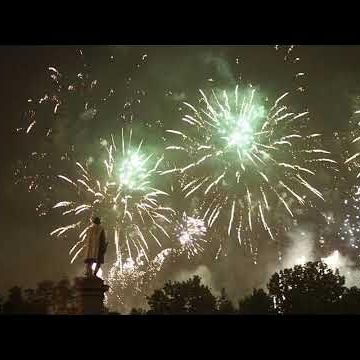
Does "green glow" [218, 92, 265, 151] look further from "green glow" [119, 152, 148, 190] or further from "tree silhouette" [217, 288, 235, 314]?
"tree silhouette" [217, 288, 235, 314]

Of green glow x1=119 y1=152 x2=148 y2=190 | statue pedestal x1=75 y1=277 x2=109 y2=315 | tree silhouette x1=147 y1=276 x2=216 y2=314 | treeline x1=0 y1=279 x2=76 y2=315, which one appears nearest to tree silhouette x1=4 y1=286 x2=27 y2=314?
treeline x1=0 y1=279 x2=76 y2=315

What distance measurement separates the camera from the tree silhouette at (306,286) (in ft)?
86.4

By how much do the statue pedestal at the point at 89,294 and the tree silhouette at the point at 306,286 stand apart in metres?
17.4

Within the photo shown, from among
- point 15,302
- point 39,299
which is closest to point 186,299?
point 39,299

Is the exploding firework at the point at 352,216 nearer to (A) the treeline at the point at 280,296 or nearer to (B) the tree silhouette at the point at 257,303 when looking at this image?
(A) the treeline at the point at 280,296

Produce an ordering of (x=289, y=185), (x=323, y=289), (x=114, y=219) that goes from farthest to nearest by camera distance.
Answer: (x=323, y=289), (x=289, y=185), (x=114, y=219)

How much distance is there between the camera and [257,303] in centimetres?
2577

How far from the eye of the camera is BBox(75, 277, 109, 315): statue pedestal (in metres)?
9.62

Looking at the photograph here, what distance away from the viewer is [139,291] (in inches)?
1121

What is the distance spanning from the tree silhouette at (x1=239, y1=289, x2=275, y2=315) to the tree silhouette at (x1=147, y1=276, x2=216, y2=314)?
170 centimetres

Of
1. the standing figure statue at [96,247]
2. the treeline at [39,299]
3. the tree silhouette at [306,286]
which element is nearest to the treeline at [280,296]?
the tree silhouette at [306,286]
